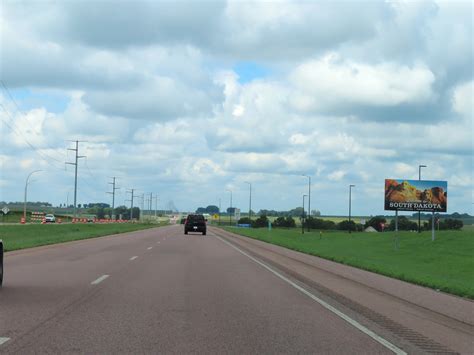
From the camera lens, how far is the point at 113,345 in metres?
8.63

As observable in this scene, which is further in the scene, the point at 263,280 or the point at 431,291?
the point at 263,280

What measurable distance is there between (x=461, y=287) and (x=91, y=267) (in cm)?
1150

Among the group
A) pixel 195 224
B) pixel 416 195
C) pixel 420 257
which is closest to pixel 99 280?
pixel 420 257

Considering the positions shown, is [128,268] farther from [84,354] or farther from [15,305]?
[84,354]

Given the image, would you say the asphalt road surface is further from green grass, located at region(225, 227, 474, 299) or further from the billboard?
the billboard

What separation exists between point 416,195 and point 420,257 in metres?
13.5

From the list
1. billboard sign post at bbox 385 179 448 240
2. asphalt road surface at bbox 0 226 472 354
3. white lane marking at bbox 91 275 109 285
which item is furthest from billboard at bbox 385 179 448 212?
white lane marking at bbox 91 275 109 285

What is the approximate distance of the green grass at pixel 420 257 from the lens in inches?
790

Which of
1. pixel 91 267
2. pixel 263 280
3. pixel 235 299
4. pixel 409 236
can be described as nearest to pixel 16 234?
pixel 409 236

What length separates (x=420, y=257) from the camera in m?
38.8

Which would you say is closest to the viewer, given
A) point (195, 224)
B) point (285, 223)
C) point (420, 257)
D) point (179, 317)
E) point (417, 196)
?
point (179, 317)

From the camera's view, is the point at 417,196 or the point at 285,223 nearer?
the point at 417,196

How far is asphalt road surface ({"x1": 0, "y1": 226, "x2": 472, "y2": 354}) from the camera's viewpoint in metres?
8.76

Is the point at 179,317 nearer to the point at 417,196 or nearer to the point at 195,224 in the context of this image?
the point at 417,196
